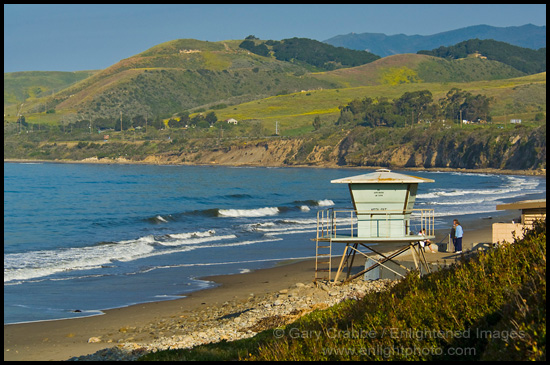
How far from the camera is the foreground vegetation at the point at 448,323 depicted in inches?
240

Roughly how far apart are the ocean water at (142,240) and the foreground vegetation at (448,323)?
8809 millimetres

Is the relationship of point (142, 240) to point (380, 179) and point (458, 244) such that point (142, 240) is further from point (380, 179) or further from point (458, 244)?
point (380, 179)

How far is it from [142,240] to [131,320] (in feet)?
52.0

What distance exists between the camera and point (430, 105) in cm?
16488

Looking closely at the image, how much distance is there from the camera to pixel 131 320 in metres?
14.1

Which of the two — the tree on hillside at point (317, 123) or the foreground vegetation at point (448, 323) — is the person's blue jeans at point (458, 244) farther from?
the tree on hillside at point (317, 123)

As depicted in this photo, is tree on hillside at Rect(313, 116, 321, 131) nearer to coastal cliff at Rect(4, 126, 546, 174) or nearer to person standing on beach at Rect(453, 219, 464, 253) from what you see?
coastal cliff at Rect(4, 126, 546, 174)

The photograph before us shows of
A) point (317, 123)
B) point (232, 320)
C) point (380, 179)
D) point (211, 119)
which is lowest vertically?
point (232, 320)

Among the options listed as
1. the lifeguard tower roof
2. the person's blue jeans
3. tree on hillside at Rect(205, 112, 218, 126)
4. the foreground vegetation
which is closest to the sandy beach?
the person's blue jeans

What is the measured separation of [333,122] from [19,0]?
16601 centimetres

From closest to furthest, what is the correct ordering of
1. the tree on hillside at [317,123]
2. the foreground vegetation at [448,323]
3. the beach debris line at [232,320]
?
the foreground vegetation at [448,323] < the beach debris line at [232,320] < the tree on hillside at [317,123]

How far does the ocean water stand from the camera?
17750 mm


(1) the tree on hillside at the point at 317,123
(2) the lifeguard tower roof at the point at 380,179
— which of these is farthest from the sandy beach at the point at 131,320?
(1) the tree on hillside at the point at 317,123

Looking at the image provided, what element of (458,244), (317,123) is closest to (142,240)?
(458,244)
